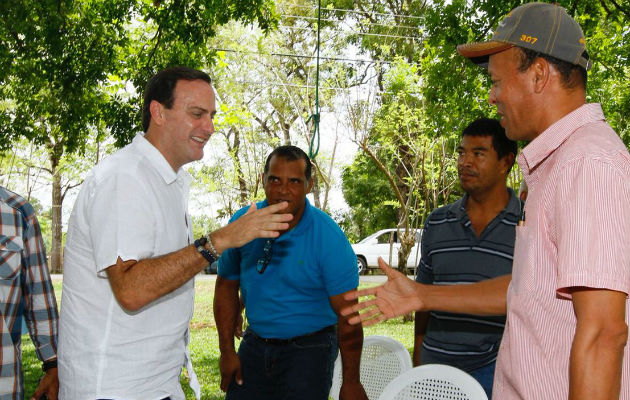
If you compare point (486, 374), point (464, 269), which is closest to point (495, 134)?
point (464, 269)

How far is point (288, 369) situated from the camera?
11.5 ft

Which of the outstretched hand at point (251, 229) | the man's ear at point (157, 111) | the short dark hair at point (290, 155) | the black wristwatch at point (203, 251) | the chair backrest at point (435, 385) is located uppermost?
the man's ear at point (157, 111)

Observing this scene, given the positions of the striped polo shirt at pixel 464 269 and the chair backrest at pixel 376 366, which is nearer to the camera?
the striped polo shirt at pixel 464 269

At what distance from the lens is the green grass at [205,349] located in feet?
27.4

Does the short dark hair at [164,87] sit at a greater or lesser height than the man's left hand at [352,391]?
greater

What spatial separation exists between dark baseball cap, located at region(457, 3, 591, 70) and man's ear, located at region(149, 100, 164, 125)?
56.0 inches

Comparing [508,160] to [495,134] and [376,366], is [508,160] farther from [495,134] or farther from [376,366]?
[376,366]

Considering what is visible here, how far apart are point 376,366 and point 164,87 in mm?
1773

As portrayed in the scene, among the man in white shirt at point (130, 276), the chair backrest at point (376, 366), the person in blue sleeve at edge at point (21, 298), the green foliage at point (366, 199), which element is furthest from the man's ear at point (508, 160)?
the green foliage at point (366, 199)

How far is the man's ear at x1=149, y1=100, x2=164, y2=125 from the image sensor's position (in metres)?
2.71

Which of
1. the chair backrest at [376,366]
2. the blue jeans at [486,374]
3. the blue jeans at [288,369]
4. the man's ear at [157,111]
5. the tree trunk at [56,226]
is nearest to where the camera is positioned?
the man's ear at [157,111]

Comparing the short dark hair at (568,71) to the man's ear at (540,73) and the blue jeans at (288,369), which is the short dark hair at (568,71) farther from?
the blue jeans at (288,369)

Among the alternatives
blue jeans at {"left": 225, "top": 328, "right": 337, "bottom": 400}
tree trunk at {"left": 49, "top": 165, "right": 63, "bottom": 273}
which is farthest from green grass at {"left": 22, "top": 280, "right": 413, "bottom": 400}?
tree trunk at {"left": 49, "top": 165, "right": 63, "bottom": 273}

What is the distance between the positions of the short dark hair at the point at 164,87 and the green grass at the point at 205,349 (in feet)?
18.6
